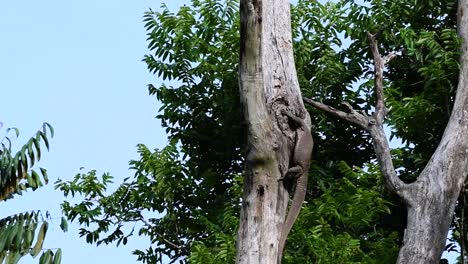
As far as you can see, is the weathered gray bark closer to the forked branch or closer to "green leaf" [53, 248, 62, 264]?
"green leaf" [53, 248, 62, 264]

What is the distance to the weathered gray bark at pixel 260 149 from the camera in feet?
34.8

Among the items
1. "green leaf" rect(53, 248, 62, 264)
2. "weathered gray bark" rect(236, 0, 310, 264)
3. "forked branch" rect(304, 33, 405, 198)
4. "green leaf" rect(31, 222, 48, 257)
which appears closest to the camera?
"green leaf" rect(53, 248, 62, 264)

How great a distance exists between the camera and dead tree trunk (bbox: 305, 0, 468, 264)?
13.7 metres

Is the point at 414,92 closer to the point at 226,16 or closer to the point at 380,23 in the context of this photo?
the point at 380,23

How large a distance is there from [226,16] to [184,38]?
0.64m

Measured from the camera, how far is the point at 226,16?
60.2 ft

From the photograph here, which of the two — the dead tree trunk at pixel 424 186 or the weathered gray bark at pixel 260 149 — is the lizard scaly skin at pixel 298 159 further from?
the dead tree trunk at pixel 424 186

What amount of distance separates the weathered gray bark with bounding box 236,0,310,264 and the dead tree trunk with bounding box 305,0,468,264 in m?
2.71

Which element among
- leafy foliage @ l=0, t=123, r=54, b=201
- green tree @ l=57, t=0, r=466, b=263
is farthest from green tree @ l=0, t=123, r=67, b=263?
green tree @ l=57, t=0, r=466, b=263

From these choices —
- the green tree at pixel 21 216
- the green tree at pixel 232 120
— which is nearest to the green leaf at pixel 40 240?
the green tree at pixel 21 216

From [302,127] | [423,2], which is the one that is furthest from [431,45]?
[302,127]

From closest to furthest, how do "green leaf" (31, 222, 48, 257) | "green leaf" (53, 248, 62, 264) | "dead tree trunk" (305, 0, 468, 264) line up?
"green leaf" (53, 248, 62, 264), "green leaf" (31, 222, 48, 257), "dead tree trunk" (305, 0, 468, 264)

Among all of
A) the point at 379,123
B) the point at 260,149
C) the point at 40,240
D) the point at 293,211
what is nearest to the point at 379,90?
the point at 379,123

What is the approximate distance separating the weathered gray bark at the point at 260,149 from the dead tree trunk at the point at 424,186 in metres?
2.71
